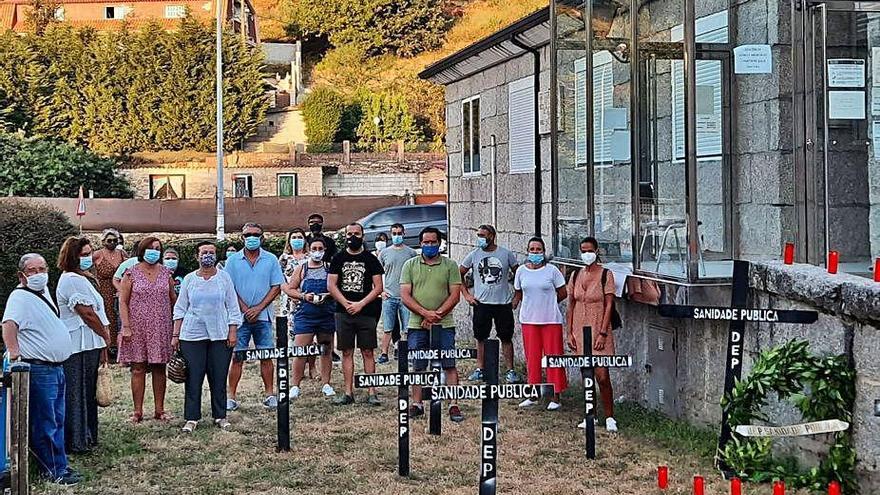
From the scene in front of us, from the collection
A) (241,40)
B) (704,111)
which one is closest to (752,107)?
(704,111)

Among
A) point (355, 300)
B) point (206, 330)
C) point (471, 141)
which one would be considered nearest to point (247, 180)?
point (471, 141)

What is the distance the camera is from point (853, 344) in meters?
7.34

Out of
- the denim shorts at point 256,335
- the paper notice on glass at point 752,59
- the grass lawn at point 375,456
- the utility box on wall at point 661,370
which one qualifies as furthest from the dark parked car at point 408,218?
the paper notice on glass at point 752,59

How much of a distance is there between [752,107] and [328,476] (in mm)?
4624

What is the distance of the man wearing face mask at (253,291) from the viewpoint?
12.1 metres

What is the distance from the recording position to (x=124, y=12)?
71188 millimetres

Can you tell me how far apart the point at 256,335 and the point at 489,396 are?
17.6 ft

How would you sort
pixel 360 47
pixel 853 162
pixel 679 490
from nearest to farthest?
pixel 679 490 → pixel 853 162 → pixel 360 47

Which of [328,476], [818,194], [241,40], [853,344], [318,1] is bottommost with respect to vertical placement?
[328,476]

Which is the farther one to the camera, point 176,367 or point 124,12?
point 124,12

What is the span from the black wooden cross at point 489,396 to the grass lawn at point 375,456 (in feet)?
3.86

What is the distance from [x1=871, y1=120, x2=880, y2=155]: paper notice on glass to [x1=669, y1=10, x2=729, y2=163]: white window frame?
4.21 ft

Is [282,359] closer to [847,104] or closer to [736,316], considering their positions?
[736,316]

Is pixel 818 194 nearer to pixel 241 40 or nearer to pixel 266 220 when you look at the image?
pixel 266 220
